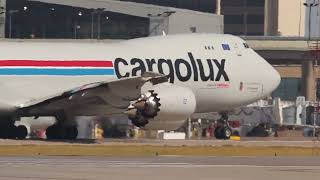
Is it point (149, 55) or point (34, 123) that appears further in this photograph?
point (34, 123)

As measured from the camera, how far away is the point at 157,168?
27688 millimetres

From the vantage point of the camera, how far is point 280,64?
128 metres

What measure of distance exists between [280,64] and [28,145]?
89.7 meters

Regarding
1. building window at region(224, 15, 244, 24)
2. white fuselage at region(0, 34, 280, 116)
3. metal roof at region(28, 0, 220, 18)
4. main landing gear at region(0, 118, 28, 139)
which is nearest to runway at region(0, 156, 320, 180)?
white fuselage at region(0, 34, 280, 116)

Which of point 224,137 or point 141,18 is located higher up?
point 141,18

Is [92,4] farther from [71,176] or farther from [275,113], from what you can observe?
[71,176]

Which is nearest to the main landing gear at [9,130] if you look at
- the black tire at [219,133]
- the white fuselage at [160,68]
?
the white fuselage at [160,68]

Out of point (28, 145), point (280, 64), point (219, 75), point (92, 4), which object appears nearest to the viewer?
point (28, 145)

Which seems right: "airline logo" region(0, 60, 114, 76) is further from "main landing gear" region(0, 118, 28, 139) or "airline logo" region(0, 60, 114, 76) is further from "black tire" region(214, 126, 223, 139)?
"black tire" region(214, 126, 223, 139)

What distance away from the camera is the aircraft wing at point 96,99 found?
4372cm

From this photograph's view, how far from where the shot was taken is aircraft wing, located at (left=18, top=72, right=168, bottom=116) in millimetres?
43719

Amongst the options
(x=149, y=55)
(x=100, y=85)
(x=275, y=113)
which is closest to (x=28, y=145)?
(x=100, y=85)

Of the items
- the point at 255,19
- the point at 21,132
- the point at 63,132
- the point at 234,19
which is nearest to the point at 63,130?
the point at 63,132

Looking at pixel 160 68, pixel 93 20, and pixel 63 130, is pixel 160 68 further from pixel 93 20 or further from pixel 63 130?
pixel 93 20
